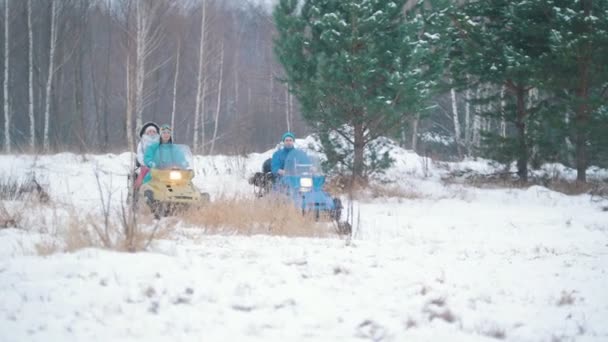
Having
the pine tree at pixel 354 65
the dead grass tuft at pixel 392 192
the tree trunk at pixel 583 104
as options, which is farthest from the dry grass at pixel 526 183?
the pine tree at pixel 354 65

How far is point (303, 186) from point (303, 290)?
441cm

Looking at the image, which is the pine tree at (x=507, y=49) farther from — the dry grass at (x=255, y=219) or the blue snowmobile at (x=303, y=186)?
the dry grass at (x=255, y=219)

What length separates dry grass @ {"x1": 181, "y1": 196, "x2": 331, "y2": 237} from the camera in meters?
6.74

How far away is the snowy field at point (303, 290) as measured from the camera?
3271mm

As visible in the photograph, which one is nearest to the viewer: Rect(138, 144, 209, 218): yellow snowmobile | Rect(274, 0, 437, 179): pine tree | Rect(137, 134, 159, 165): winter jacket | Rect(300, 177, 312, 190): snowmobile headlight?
Rect(300, 177, 312, 190): snowmobile headlight

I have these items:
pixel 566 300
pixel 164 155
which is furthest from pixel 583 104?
pixel 566 300

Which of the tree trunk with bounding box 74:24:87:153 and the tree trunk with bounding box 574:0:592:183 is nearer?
the tree trunk with bounding box 574:0:592:183

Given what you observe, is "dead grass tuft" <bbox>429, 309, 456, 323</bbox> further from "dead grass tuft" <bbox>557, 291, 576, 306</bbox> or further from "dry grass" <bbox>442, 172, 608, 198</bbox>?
"dry grass" <bbox>442, 172, 608, 198</bbox>

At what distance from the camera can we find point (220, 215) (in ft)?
22.7

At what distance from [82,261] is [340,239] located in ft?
10.5

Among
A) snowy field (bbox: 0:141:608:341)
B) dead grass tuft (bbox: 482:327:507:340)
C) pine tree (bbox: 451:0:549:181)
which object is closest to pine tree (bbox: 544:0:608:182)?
pine tree (bbox: 451:0:549:181)

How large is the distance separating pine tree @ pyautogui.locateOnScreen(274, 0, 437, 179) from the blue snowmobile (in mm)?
3514

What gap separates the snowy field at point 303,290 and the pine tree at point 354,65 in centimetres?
563

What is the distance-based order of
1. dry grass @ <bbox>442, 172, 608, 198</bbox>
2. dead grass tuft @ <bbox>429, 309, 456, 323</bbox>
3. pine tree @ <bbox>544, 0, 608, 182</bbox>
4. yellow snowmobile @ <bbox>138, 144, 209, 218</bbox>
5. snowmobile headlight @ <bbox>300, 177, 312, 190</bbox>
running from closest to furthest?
dead grass tuft @ <bbox>429, 309, 456, 323</bbox> < snowmobile headlight @ <bbox>300, 177, 312, 190</bbox> < yellow snowmobile @ <bbox>138, 144, 209, 218</bbox> < pine tree @ <bbox>544, 0, 608, 182</bbox> < dry grass @ <bbox>442, 172, 608, 198</bbox>
